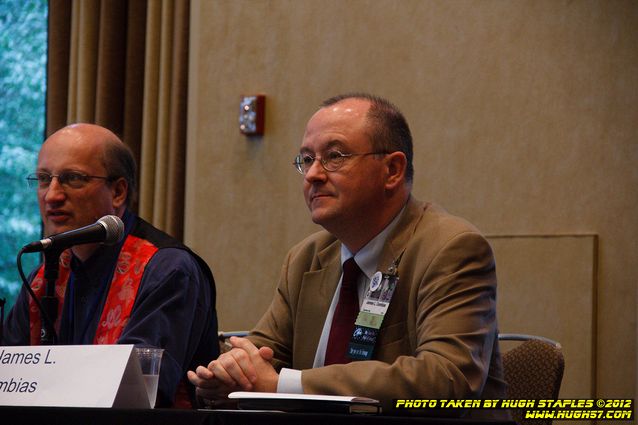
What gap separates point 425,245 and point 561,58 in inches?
75.5

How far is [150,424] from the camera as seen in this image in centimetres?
176

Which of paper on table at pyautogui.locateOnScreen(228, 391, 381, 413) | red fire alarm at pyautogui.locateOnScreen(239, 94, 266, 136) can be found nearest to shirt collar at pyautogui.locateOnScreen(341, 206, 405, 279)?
paper on table at pyautogui.locateOnScreen(228, 391, 381, 413)

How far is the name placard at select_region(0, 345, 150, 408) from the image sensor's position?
76.0 inches

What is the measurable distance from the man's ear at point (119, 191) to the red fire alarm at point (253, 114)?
1.89 m

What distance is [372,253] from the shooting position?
2943mm

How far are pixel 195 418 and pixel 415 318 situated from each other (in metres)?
1.09

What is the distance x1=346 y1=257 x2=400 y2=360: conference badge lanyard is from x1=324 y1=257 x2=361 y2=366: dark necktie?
31 millimetres

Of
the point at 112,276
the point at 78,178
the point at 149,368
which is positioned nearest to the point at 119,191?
the point at 78,178

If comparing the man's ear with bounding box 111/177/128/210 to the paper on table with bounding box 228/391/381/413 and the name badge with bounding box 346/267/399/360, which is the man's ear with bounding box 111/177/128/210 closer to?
the name badge with bounding box 346/267/399/360

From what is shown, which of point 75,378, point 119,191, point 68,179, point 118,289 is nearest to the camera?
point 75,378

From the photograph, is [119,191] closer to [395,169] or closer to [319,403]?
[395,169]

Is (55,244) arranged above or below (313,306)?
above

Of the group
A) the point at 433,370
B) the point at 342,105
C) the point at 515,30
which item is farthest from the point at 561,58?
the point at 433,370

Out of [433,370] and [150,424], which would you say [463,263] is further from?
[150,424]
